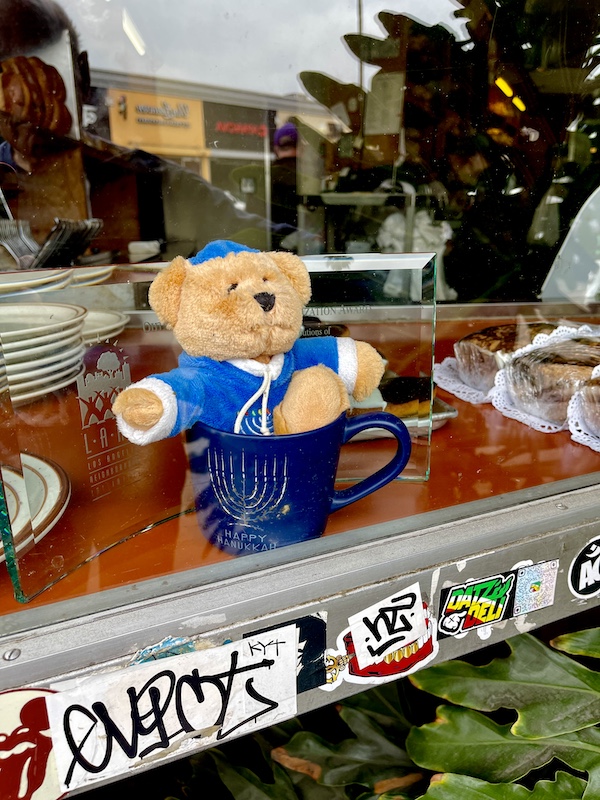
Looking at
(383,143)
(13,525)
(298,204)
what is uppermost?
(383,143)

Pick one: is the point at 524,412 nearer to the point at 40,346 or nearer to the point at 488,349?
the point at 488,349

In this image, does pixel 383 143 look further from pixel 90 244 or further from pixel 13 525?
pixel 13 525

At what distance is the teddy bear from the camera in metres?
0.57

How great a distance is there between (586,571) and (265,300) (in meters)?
0.55

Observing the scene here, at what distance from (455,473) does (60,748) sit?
0.57 m

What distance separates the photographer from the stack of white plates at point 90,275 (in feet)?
2.00

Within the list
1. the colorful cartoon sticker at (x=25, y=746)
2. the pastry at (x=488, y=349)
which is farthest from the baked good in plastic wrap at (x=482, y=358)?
the colorful cartoon sticker at (x=25, y=746)

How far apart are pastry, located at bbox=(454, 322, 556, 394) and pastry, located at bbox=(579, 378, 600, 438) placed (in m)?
0.18

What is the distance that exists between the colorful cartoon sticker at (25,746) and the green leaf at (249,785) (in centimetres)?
56

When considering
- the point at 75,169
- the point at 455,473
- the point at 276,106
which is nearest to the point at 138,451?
the point at 455,473

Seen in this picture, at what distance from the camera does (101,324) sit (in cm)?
61

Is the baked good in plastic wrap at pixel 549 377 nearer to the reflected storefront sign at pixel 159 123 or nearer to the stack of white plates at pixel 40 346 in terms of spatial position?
the stack of white plates at pixel 40 346

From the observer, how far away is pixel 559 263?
1487 millimetres

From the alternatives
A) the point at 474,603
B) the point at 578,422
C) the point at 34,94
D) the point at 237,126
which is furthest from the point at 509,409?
the point at 34,94
